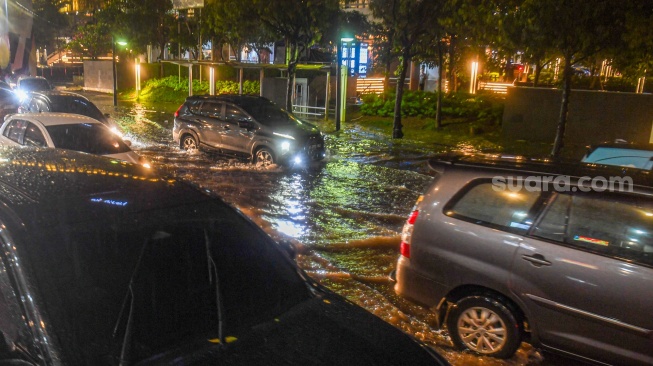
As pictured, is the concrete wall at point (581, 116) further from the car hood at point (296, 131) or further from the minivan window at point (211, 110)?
the minivan window at point (211, 110)

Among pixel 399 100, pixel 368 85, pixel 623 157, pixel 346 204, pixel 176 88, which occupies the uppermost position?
pixel 368 85

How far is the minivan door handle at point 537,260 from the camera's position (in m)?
4.39

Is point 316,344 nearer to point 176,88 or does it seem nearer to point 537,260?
point 537,260

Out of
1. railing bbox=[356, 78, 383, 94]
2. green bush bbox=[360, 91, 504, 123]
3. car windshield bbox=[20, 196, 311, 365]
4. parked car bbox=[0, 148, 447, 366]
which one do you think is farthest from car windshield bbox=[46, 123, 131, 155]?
railing bbox=[356, 78, 383, 94]

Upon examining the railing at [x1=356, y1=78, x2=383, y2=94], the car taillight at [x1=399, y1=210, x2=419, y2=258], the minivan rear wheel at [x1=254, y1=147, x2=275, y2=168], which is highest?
the railing at [x1=356, y1=78, x2=383, y2=94]

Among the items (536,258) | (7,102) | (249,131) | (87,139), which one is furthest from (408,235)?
(7,102)

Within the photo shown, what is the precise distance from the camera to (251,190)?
36.9 ft

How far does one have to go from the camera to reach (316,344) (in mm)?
2689

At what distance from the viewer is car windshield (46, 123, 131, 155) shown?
9.48m

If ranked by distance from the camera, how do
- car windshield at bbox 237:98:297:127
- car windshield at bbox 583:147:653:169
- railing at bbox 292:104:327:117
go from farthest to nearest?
railing at bbox 292:104:327:117, car windshield at bbox 237:98:297:127, car windshield at bbox 583:147:653:169

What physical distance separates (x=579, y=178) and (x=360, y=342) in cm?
261

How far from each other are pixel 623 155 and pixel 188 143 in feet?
38.2

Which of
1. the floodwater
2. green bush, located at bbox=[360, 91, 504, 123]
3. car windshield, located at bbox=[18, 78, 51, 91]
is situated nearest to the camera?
the floodwater

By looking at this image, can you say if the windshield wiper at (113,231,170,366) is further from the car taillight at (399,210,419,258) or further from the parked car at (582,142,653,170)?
the parked car at (582,142,653,170)
